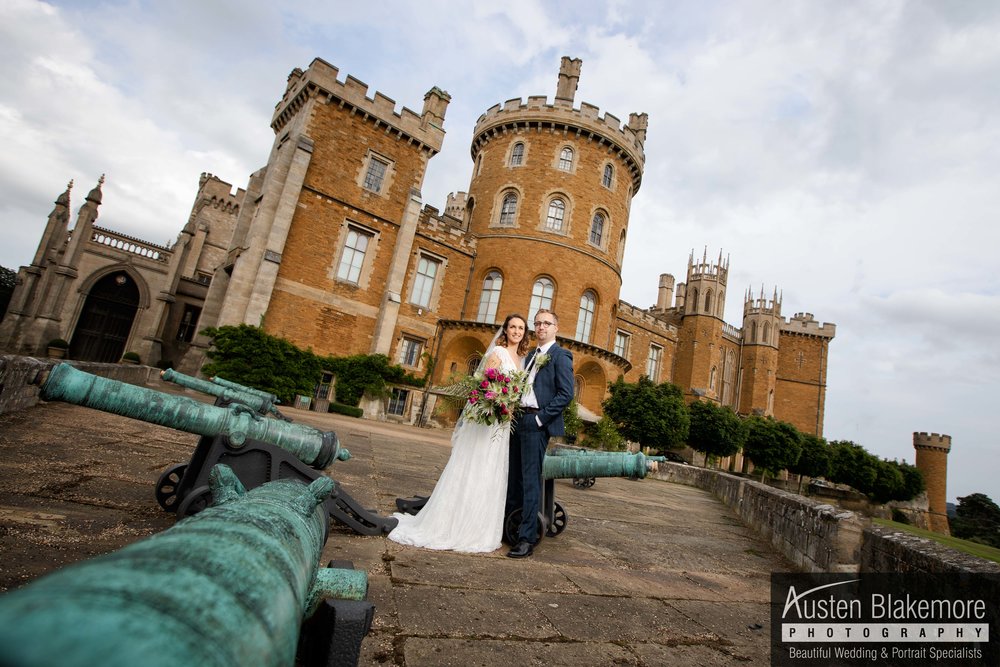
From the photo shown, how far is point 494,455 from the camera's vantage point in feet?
13.9

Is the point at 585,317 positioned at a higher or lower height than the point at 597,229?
lower

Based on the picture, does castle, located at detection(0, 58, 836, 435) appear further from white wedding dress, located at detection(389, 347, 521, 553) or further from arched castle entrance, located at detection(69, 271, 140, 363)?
white wedding dress, located at detection(389, 347, 521, 553)

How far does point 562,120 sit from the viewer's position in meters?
23.0

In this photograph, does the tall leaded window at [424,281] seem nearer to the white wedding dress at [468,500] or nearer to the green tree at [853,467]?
the white wedding dress at [468,500]

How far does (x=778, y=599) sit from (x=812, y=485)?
3868cm

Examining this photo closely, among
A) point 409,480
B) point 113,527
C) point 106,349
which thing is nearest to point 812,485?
point 409,480

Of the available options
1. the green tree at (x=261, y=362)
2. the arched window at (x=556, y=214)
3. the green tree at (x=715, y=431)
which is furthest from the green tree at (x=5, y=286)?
the green tree at (x=715, y=431)

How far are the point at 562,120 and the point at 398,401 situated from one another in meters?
14.8

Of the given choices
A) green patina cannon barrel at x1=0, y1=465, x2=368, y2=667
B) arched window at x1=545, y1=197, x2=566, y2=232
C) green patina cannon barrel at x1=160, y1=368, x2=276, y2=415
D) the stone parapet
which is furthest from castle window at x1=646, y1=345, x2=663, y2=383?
green patina cannon barrel at x1=0, y1=465, x2=368, y2=667

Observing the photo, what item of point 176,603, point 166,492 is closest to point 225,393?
point 166,492

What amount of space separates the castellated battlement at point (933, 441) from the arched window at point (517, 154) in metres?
45.0

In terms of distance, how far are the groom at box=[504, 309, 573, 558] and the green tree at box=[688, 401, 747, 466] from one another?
2340 centimetres

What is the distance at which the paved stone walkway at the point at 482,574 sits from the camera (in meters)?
2.23

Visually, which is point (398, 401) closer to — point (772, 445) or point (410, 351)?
point (410, 351)
